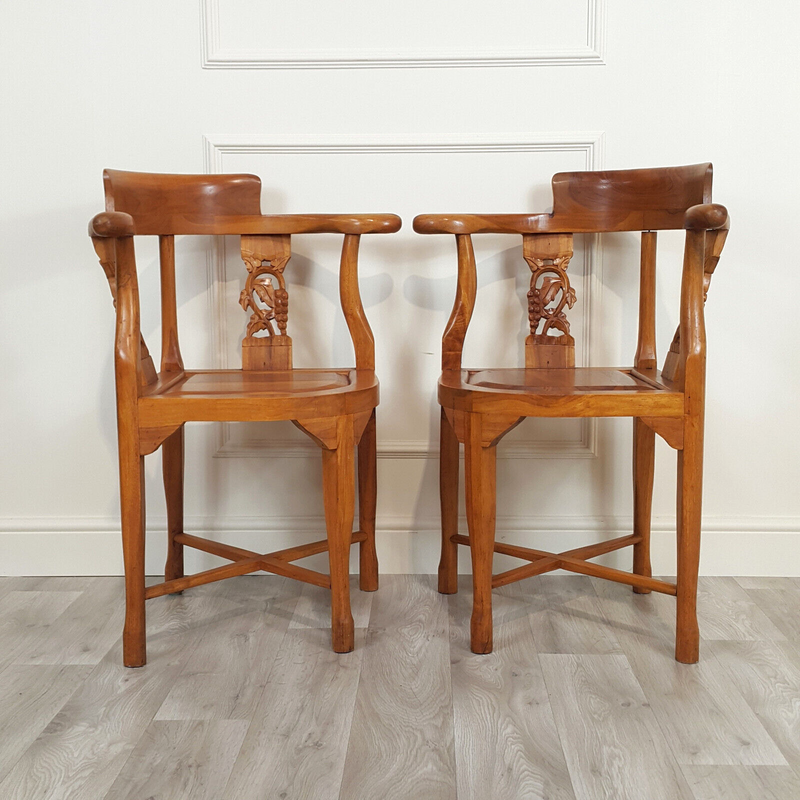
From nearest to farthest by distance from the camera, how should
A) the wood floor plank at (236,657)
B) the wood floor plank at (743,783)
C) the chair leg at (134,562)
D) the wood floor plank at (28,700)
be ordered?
the wood floor plank at (743,783), the wood floor plank at (28,700), the wood floor plank at (236,657), the chair leg at (134,562)

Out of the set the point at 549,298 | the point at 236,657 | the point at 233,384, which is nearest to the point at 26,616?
the point at 236,657

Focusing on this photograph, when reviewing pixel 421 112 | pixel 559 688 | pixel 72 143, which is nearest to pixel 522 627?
pixel 559 688

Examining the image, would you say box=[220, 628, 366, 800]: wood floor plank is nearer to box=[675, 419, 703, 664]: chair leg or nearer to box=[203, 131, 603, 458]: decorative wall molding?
box=[675, 419, 703, 664]: chair leg

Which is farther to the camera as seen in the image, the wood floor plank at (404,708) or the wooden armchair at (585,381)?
the wooden armchair at (585,381)

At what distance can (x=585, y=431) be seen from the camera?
1.81 metres

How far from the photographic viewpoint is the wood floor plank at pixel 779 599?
1.54 m

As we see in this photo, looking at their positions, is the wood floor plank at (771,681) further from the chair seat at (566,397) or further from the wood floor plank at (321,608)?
the wood floor plank at (321,608)

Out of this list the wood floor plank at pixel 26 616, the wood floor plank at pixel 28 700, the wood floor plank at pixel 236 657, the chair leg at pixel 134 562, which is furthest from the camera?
the wood floor plank at pixel 26 616

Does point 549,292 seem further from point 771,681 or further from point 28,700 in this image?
point 28,700

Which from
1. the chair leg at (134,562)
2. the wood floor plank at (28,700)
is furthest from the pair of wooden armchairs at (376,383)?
the wood floor plank at (28,700)

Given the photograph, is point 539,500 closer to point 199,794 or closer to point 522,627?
point 522,627

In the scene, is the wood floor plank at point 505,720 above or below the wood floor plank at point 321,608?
above

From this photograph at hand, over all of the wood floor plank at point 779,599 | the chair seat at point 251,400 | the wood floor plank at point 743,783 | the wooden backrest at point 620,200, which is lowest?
the wood floor plank at point 779,599

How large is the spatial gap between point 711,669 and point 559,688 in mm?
271
